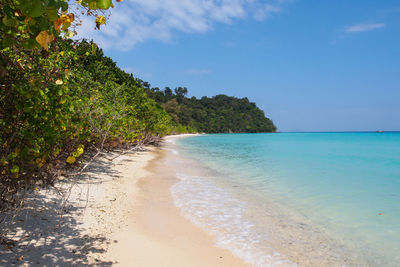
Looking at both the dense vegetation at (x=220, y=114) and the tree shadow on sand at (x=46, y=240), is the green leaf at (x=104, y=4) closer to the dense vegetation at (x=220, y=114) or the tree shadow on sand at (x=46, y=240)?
the tree shadow on sand at (x=46, y=240)

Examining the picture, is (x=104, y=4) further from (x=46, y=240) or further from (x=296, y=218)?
(x=296, y=218)

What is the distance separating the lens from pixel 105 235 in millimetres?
4812

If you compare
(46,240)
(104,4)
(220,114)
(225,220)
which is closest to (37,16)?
(104,4)

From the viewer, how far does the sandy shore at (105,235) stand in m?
3.93

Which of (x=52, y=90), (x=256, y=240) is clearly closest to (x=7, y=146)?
(x=52, y=90)

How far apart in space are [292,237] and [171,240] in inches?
105

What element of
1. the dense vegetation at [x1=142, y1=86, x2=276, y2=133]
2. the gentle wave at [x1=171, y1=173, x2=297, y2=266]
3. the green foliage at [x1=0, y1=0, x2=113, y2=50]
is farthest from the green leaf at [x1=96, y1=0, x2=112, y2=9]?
the dense vegetation at [x1=142, y1=86, x2=276, y2=133]

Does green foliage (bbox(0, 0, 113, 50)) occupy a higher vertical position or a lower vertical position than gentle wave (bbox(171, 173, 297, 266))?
higher

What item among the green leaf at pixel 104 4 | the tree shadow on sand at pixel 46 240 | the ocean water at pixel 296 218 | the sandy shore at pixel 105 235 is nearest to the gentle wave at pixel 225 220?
the ocean water at pixel 296 218

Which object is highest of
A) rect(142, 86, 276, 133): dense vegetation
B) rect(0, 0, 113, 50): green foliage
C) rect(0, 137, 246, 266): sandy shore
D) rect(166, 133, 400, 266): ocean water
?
rect(142, 86, 276, 133): dense vegetation

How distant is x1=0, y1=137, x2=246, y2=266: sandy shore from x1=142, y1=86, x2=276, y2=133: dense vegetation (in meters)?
87.0

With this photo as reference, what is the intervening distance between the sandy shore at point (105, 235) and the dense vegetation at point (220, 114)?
87.0m

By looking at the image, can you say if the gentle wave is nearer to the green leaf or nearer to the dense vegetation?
the green leaf

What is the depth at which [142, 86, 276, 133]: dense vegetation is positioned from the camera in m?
113
